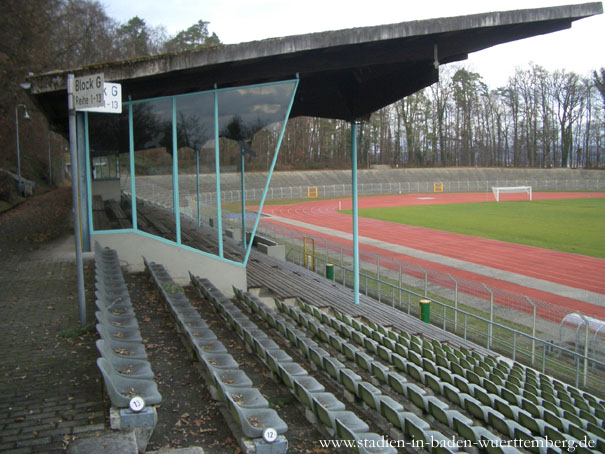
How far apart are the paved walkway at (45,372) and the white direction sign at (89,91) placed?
3.04 metres

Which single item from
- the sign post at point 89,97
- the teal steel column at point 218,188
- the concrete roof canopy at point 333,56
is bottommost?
the teal steel column at point 218,188

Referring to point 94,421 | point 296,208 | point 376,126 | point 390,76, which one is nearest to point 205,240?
point 390,76

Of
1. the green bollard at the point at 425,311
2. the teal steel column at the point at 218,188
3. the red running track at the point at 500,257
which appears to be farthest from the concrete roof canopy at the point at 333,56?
the red running track at the point at 500,257

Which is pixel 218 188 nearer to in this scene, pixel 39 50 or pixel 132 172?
pixel 132 172

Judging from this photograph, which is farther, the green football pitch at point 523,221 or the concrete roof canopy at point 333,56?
the green football pitch at point 523,221

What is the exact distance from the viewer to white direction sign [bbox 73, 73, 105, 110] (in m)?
6.37

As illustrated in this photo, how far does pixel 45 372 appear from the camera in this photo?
568cm

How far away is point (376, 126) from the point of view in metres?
92.7

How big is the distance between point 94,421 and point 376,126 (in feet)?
301

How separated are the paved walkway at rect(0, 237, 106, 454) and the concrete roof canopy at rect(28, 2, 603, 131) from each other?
3.75 m

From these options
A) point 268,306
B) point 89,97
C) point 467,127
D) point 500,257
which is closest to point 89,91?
point 89,97

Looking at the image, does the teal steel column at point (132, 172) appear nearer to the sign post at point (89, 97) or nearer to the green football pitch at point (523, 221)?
the sign post at point (89, 97)

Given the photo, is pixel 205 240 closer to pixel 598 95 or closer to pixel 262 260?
pixel 262 260

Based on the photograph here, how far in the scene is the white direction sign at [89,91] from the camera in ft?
20.9
